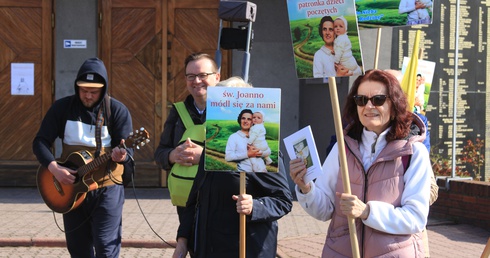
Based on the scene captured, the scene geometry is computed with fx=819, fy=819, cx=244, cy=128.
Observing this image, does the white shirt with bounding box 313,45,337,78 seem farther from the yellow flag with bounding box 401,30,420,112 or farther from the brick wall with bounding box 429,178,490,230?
the brick wall with bounding box 429,178,490,230

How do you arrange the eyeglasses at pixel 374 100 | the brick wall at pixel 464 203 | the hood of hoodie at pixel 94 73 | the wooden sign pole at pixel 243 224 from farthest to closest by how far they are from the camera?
the brick wall at pixel 464 203
the hood of hoodie at pixel 94 73
the wooden sign pole at pixel 243 224
the eyeglasses at pixel 374 100

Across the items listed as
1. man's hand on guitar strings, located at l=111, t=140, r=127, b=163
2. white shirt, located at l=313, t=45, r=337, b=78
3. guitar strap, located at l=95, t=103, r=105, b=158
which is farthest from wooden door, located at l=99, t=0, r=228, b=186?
white shirt, located at l=313, t=45, r=337, b=78

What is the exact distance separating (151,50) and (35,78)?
1.87m

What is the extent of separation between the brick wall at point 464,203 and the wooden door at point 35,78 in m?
6.19

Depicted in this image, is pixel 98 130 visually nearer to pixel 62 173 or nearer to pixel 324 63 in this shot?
pixel 62 173

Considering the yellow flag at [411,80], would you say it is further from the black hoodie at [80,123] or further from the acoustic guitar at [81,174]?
the black hoodie at [80,123]

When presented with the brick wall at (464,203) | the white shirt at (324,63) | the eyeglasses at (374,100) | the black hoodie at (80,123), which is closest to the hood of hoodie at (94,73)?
the black hoodie at (80,123)

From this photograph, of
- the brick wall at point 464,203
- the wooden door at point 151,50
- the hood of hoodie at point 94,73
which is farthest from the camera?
the wooden door at point 151,50

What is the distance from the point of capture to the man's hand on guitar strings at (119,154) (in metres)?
5.91

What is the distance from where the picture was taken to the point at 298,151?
3949mm

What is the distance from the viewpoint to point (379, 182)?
379cm

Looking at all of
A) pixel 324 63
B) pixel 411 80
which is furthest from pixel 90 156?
pixel 324 63

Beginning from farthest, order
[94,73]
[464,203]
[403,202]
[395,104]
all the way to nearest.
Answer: [464,203], [94,73], [395,104], [403,202]

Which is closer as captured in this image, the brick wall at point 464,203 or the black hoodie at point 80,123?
the black hoodie at point 80,123
